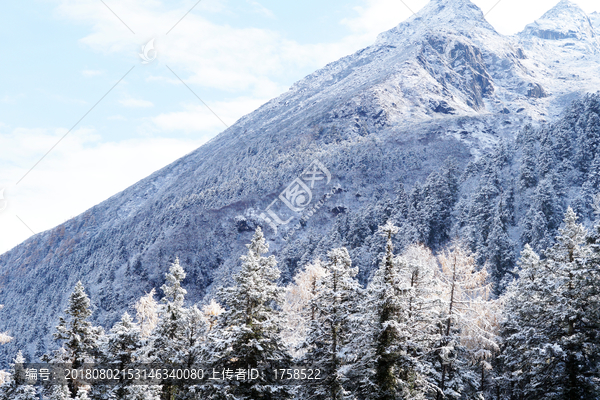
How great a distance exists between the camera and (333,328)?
1870cm

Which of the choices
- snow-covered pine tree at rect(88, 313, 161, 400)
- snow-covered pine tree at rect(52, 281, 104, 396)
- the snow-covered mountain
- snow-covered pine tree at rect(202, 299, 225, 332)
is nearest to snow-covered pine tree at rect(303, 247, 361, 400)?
snow-covered pine tree at rect(202, 299, 225, 332)

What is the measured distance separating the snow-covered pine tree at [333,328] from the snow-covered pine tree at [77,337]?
34.8 ft

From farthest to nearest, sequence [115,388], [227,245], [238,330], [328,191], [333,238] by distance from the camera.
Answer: [328,191] → [227,245] → [333,238] → [115,388] → [238,330]

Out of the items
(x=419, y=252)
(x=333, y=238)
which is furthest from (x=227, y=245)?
(x=419, y=252)

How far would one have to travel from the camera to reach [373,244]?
7838 centimetres

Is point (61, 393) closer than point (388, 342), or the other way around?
point (388, 342)

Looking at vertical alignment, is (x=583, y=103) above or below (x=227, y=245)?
above

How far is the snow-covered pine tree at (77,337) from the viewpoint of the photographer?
19.6 meters

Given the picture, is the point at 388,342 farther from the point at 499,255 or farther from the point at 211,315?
the point at 499,255

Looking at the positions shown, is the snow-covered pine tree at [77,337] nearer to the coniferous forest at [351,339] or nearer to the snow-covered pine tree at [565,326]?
the coniferous forest at [351,339]

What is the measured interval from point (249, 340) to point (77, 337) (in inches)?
324

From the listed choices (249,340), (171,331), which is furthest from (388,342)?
(171,331)

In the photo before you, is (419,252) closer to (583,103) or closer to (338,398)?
(338,398)

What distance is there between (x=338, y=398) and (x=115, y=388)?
11.6m
